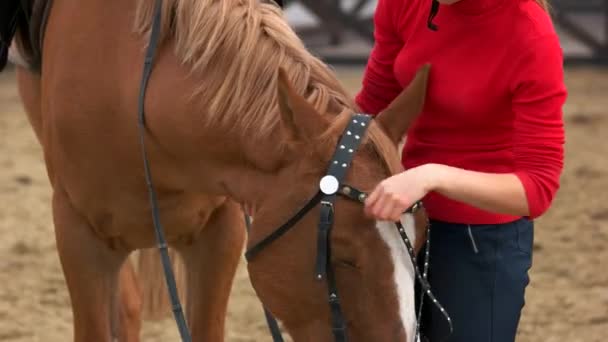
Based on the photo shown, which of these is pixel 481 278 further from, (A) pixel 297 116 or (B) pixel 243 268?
(B) pixel 243 268

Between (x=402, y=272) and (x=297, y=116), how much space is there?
36 centimetres

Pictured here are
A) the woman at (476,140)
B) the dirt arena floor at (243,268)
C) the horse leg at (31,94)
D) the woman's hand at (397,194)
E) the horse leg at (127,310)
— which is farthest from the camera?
the dirt arena floor at (243,268)

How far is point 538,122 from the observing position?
7.01ft

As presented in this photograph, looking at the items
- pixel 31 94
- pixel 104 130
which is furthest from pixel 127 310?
pixel 104 130

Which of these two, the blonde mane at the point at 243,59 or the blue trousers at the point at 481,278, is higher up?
the blonde mane at the point at 243,59

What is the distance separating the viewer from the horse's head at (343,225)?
2.05m

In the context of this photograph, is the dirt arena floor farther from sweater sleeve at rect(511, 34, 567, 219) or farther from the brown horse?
sweater sleeve at rect(511, 34, 567, 219)

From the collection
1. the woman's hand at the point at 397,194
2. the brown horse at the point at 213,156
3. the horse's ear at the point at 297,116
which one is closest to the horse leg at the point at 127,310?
the brown horse at the point at 213,156

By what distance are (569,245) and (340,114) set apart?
300 centimetres

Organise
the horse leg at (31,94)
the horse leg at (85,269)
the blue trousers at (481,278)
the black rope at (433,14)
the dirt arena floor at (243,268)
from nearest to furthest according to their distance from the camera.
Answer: the black rope at (433,14) → the blue trousers at (481,278) → the horse leg at (85,269) → the horse leg at (31,94) → the dirt arena floor at (243,268)

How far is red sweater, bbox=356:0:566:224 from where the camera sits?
215 centimetres

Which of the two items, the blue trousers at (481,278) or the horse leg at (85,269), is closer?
the blue trousers at (481,278)

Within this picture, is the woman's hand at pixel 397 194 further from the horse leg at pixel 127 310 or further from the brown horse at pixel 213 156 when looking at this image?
the horse leg at pixel 127 310

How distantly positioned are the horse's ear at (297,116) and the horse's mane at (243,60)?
0.07 meters
